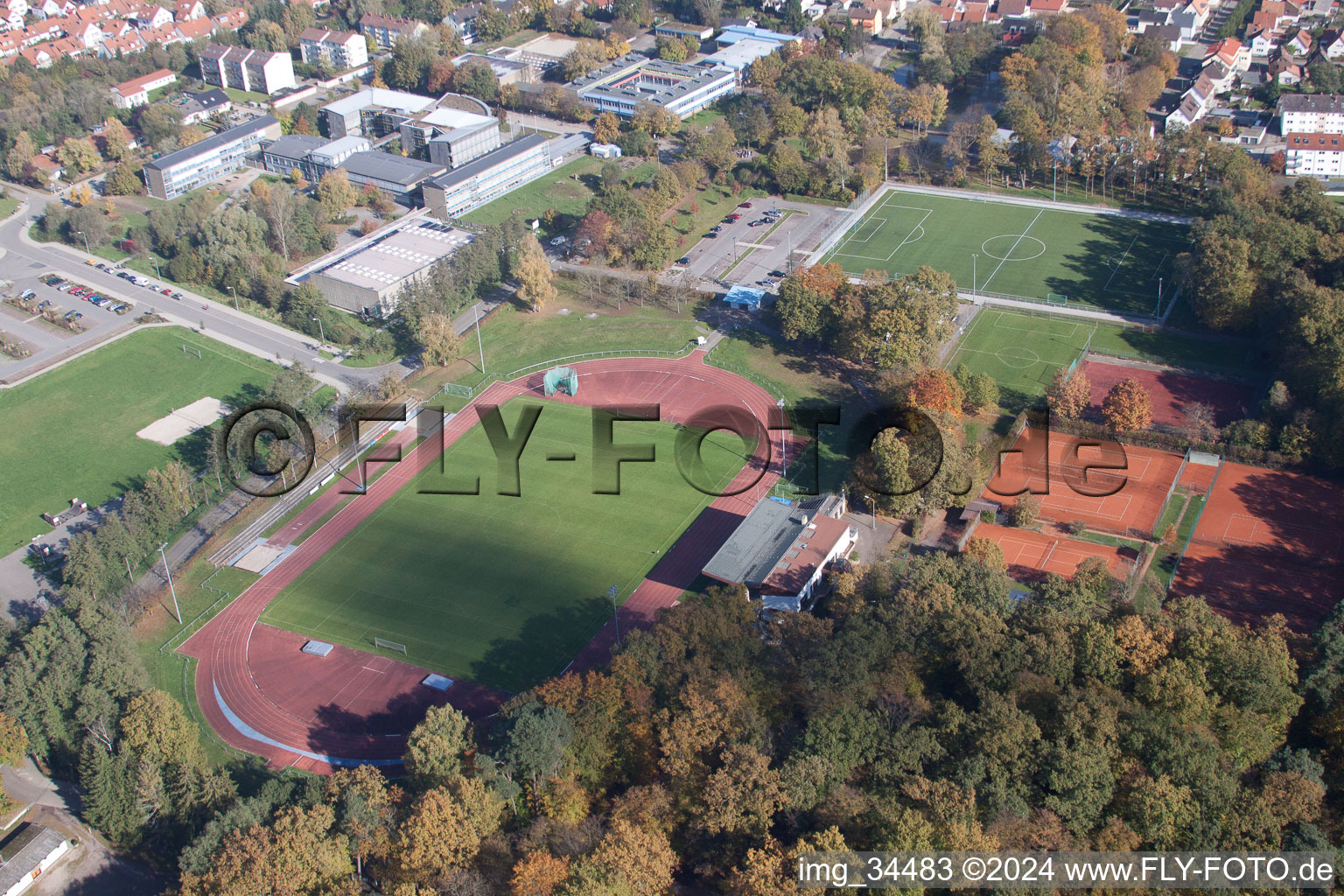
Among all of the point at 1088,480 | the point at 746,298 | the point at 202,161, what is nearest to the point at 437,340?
the point at 746,298

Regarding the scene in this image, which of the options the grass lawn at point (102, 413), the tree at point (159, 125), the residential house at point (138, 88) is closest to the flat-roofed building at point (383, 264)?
the grass lawn at point (102, 413)

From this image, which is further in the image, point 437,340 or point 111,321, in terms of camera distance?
point 111,321

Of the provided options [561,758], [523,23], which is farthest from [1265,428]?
[523,23]

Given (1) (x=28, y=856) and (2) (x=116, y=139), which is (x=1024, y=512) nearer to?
(1) (x=28, y=856)

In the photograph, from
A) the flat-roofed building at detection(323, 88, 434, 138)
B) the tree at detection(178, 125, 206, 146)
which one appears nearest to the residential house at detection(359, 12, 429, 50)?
the flat-roofed building at detection(323, 88, 434, 138)

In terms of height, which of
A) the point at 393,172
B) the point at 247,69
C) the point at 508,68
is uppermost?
the point at 508,68

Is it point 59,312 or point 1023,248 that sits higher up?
point 1023,248
